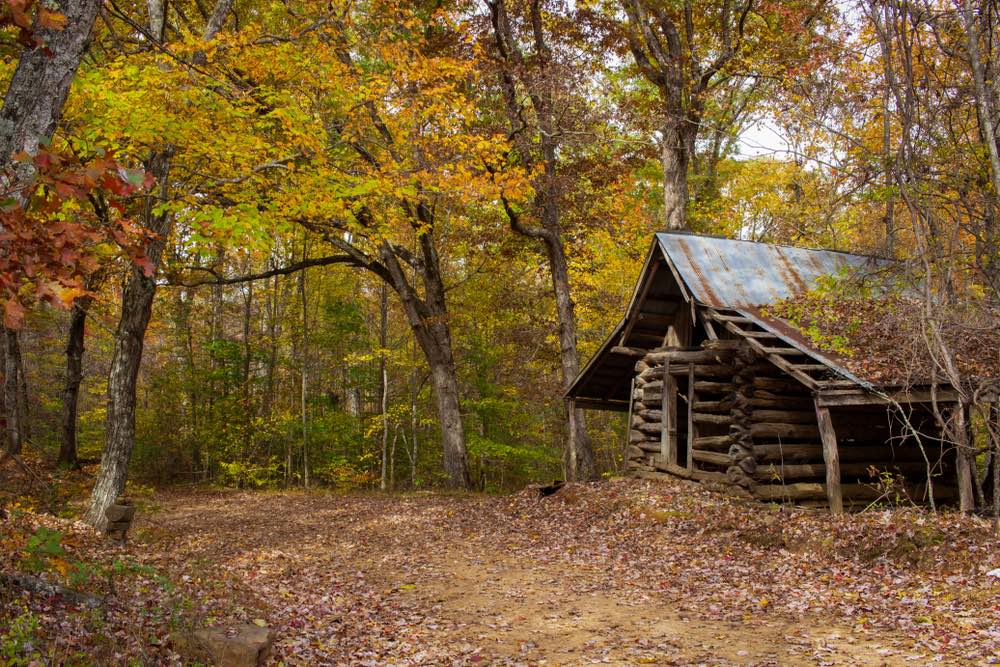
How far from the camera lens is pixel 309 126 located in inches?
491

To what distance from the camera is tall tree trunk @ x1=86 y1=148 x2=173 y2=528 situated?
36.7 feet

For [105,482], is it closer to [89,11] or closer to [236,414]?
[89,11]

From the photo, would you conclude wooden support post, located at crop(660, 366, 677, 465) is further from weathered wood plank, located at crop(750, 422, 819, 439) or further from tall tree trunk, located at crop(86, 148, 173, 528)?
tall tree trunk, located at crop(86, 148, 173, 528)

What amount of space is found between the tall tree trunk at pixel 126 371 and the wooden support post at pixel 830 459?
10946mm

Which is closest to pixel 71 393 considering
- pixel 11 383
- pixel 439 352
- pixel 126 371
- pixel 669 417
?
pixel 11 383

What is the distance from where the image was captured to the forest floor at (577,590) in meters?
6.16

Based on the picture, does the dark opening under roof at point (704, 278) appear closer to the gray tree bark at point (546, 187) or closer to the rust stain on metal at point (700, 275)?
the rust stain on metal at point (700, 275)

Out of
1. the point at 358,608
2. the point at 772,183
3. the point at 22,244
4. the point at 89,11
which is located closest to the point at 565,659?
the point at 358,608

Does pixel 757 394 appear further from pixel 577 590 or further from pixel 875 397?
pixel 577 590

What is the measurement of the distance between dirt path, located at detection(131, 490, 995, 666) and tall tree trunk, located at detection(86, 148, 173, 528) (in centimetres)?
145

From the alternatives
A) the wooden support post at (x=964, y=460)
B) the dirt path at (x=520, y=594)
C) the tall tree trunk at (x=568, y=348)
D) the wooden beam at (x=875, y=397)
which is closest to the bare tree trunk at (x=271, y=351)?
the tall tree trunk at (x=568, y=348)

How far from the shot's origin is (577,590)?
29.8ft

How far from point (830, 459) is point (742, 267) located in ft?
17.6

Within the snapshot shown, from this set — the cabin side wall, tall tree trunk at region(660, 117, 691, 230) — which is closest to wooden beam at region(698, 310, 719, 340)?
the cabin side wall
